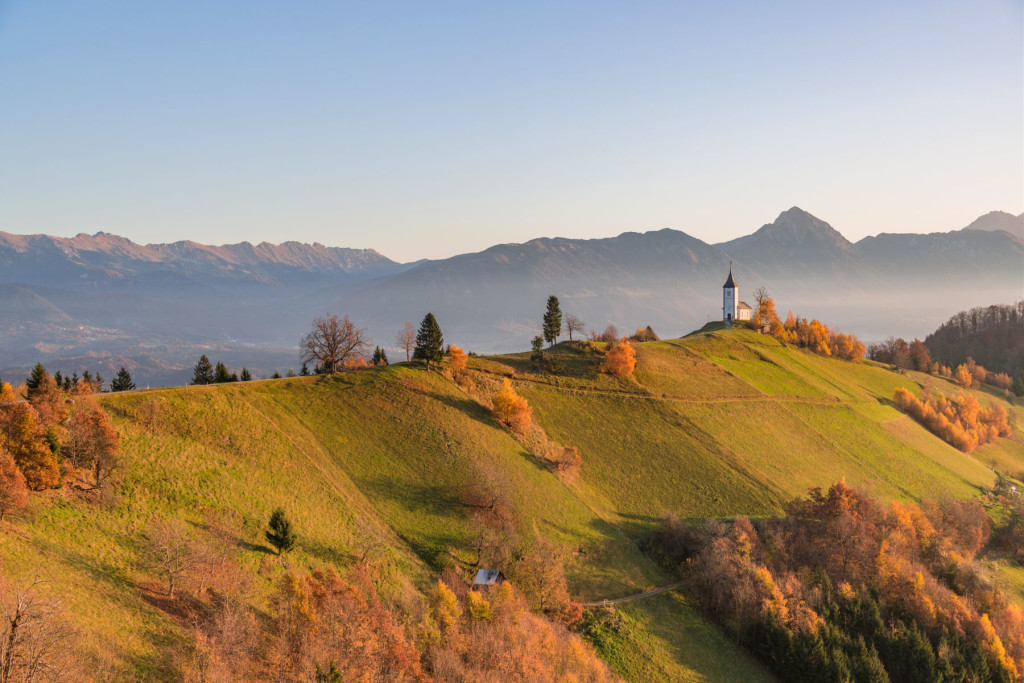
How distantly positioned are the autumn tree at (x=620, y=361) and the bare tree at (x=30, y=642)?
84.9m

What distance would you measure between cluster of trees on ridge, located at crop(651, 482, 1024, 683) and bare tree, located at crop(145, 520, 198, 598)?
47400 millimetres

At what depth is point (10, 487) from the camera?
1506 inches

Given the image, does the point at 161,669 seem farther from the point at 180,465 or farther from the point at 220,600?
the point at 180,465

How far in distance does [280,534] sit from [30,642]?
66.5 feet

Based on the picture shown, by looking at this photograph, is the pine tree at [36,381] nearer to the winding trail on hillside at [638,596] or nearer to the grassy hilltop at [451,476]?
the grassy hilltop at [451,476]

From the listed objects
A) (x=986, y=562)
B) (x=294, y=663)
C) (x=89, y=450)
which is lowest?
(x=986, y=562)

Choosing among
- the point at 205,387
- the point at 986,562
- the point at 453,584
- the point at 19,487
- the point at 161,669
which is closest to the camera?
the point at 161,669

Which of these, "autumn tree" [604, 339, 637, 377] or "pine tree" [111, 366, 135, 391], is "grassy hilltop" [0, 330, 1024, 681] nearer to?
"autumn tree" [604, 339, 637, 377]

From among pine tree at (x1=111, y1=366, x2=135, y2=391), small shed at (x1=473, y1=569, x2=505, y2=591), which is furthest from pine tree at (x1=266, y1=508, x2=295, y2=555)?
pine tree at (x1=111, y1=366, x2=135, y2=391)

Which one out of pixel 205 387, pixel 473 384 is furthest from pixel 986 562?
pixel 205 387

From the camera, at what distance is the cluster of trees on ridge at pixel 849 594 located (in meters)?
55.8

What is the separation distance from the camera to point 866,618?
2376 inches

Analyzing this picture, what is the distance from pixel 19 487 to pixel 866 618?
7757 centimetres

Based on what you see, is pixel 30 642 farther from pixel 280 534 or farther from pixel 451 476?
pixel 451 476
